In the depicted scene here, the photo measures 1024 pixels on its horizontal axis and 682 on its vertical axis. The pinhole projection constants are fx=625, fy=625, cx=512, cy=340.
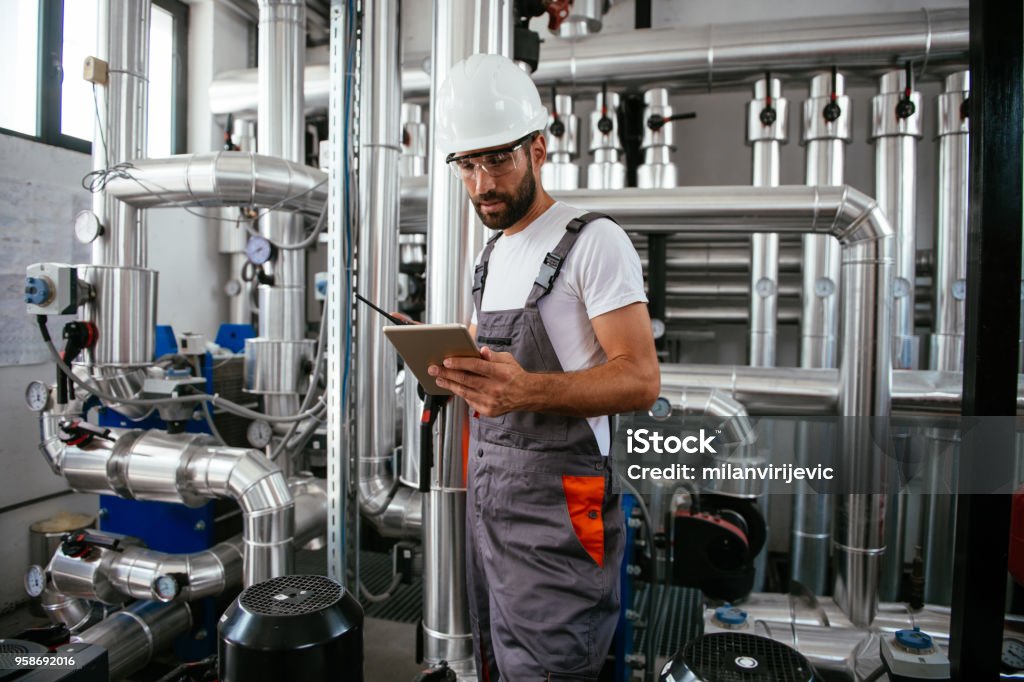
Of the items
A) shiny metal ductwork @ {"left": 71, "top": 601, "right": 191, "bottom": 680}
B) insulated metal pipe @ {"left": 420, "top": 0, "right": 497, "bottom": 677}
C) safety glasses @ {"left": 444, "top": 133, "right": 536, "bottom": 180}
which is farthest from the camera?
shiny metal ductwork @ {"left": 71, "top": 601, "right": 191, "bottom": 680}

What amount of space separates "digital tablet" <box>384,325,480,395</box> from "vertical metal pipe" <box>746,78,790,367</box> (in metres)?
2.07

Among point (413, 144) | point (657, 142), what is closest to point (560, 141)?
point (657, 142)

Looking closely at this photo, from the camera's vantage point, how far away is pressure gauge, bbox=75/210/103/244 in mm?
1848

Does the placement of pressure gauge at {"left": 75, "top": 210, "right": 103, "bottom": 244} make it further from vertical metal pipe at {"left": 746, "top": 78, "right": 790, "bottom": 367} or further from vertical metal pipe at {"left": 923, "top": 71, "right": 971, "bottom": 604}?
vertical metal pipe at {"left": 923, "top": 71, "right": 971, "bottom": 604}

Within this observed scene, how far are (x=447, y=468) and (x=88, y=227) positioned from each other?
1309 millimetres

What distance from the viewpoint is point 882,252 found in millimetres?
1951

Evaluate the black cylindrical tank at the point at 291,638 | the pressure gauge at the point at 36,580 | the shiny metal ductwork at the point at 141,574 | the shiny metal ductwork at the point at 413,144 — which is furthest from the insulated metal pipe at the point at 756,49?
the pressure gauge at the point at 36,580

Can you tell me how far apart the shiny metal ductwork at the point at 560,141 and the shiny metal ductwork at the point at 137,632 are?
2.20m

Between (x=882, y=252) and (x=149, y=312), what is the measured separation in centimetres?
226

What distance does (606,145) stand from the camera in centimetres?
294

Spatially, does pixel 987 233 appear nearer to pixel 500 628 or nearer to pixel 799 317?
pixel 500 628

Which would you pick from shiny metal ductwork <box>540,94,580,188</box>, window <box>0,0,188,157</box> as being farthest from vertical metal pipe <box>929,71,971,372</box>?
window <box>0,0,188,157</box>

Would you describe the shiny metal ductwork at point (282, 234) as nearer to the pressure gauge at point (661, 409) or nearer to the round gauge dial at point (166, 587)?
the round gauge dial at point (166, 587)

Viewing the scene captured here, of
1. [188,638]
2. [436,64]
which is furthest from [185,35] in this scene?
[188,638]
